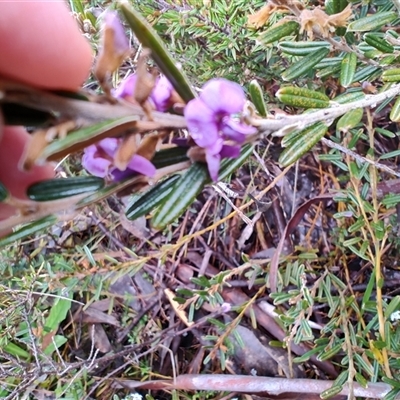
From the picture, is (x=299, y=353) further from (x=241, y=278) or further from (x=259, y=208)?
(x=259, y=208)

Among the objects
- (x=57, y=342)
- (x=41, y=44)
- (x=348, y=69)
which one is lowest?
(x=57, y=342)

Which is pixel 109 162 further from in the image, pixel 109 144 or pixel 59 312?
pixel 59 312

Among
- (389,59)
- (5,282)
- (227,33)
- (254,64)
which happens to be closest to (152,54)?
(389,59)

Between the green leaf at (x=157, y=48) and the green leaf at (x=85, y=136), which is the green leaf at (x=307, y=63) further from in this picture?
the green leaf at (x=85, y=136)

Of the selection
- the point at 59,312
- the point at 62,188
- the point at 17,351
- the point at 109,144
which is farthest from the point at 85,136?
the point at 17,351

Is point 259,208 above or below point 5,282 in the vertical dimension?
below

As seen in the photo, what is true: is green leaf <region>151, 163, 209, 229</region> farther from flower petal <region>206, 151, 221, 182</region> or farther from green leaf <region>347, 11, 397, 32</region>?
green leaf <region>347, 11, 397, 32</region>

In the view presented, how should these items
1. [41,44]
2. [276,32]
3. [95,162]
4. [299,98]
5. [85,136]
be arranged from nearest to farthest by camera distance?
[85,136] < [95,162] < [41,44] < [299,98] < [276,32]
